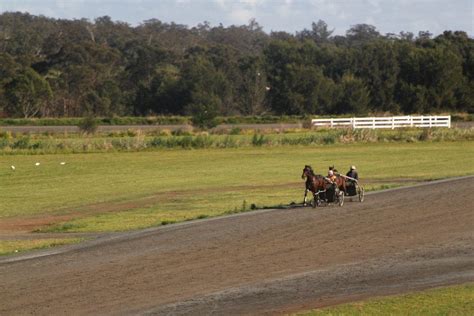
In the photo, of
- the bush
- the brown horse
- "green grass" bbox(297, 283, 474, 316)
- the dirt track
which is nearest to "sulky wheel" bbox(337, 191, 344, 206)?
the brown horse

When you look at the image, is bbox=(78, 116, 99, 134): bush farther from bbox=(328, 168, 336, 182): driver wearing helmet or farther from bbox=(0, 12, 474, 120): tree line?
bbox=(328, 168, 336, 182): driver wearing helmet

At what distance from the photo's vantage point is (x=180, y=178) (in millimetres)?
42594

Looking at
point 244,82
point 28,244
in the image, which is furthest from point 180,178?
point 244,82

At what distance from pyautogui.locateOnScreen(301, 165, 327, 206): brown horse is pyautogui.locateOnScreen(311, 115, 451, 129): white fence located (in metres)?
51.4

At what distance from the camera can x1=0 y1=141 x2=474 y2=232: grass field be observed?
30041 millimetres

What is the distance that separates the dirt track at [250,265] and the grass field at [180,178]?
12.2 feet

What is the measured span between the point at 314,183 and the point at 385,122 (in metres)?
54.6

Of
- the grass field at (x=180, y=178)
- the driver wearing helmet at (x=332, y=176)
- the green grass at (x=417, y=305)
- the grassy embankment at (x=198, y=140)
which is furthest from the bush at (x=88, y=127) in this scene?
the green grass at (x=417, y=305)

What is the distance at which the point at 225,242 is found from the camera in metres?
21.8

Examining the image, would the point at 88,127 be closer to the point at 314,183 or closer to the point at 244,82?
the point at 244,82

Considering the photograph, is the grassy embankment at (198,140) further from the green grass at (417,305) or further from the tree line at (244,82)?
the green grass at (417,305)

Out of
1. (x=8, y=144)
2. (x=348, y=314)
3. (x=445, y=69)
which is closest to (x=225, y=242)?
(x=348, y=314)

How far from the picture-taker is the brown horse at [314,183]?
2642 centimetres

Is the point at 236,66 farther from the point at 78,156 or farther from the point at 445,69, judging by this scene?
the point at 78,156
